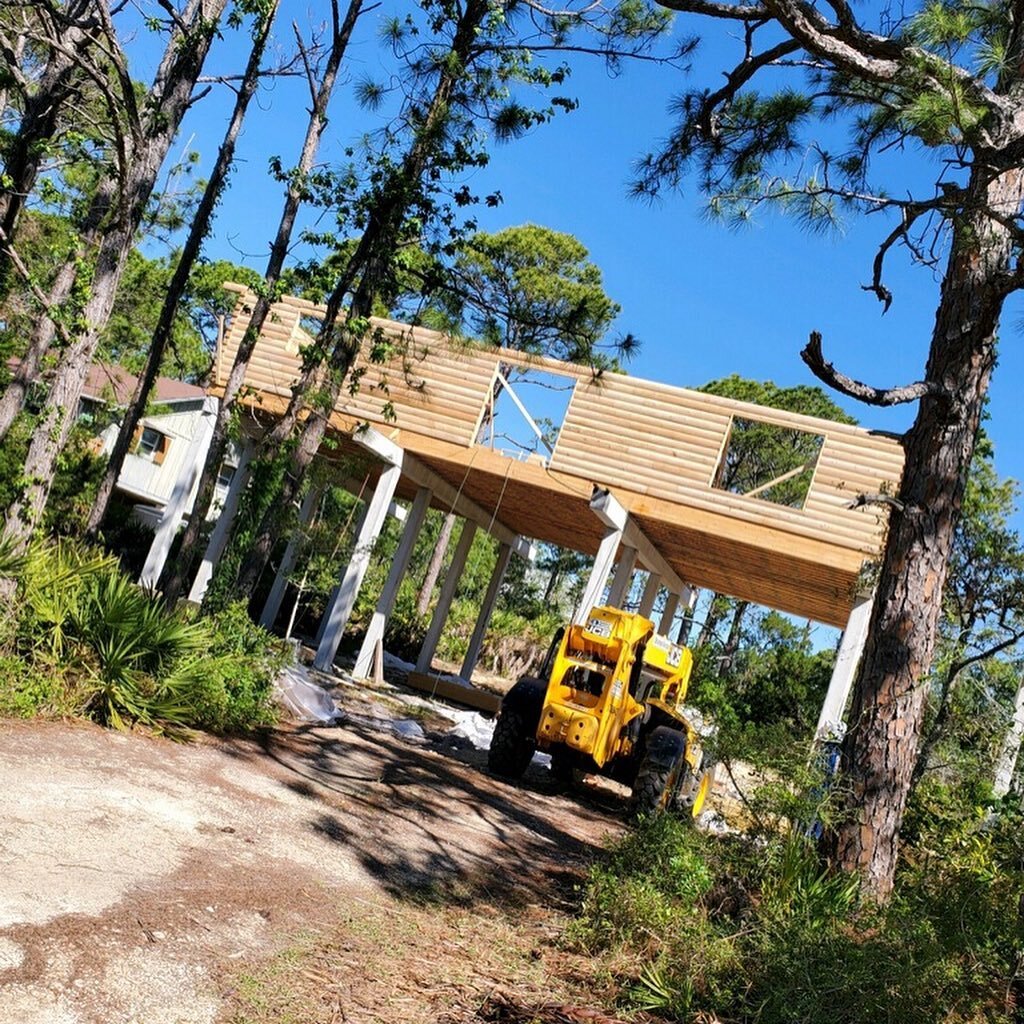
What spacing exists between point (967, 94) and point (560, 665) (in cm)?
622

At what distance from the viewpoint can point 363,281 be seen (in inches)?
451

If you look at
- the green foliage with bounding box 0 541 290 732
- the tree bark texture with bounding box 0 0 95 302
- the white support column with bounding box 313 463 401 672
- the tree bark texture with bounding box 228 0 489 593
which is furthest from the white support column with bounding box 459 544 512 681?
the green foliage with bounding box 0 541 290 732

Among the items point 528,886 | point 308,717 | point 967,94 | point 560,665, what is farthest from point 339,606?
point 967,94

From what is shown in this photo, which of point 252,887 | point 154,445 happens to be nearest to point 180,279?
point 252,887

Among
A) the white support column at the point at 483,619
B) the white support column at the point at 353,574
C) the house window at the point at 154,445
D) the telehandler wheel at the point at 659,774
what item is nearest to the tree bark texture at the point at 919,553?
the telehandler wheel at the point at 659,774

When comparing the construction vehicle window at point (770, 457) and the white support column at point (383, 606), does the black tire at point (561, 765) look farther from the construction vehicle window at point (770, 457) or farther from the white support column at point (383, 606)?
the construction vehicle window at point (770, 457)

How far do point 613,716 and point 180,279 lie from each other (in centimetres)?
692

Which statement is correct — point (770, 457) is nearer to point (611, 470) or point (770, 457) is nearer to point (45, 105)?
point (611, 470)

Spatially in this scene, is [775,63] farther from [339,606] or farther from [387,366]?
[339,606]

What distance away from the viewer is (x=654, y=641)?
11.0 meters

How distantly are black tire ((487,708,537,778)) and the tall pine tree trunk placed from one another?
16.4 feet

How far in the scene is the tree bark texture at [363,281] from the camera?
36.7 feet

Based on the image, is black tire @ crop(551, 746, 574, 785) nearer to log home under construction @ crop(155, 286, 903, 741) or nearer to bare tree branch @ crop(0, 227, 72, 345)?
log home under construction @ crop(155, 286, 903, 741)

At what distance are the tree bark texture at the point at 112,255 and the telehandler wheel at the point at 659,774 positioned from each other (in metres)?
5.92
